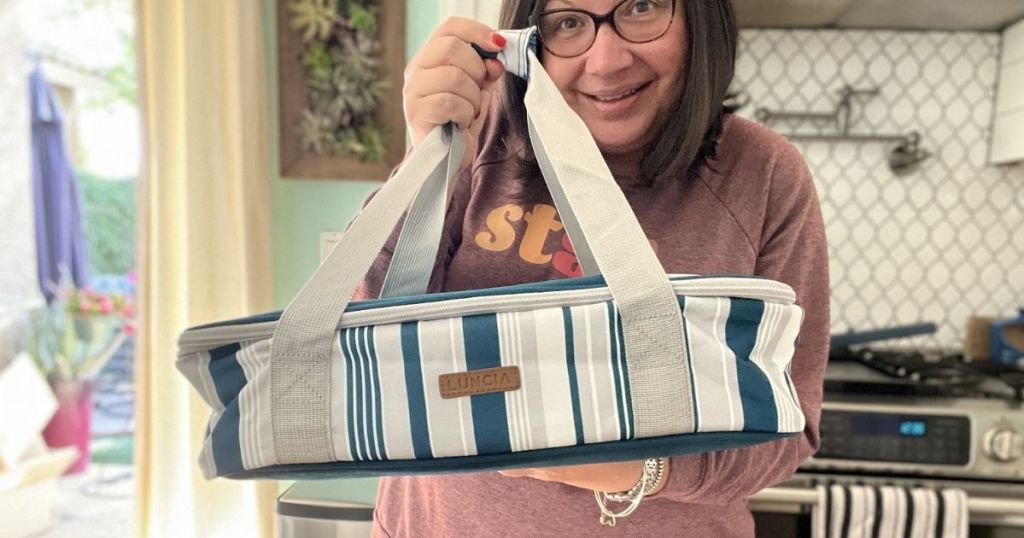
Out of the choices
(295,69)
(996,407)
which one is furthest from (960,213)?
(295,69)

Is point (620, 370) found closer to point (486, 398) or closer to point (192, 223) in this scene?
point (486, 398)

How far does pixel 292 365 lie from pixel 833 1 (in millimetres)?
1330

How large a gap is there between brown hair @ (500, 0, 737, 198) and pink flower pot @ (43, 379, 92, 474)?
2.41 meters

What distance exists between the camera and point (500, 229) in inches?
23.6

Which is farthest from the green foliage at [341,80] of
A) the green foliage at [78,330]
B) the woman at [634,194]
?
the green foliage at [78,330]

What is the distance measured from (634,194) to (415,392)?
0.32 metres

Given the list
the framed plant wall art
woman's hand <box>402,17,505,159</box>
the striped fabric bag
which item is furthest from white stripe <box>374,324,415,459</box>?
the framed plant wall art

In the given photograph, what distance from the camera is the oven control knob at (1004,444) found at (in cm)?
103

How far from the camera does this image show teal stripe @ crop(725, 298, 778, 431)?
1.31 feet

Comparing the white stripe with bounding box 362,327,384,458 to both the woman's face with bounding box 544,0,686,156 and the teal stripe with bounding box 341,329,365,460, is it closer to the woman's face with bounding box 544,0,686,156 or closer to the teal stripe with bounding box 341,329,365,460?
the teal stripe with bounding box 341,329,365,460

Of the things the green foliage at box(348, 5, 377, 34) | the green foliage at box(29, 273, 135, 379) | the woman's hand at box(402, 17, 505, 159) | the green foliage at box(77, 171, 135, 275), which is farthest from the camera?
the green foliage at box(77, 171, 135, 275)

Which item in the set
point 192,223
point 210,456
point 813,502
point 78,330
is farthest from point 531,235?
point 78,330

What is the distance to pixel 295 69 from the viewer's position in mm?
1284

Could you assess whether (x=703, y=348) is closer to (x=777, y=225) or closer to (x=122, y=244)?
(x=777, y=225)
